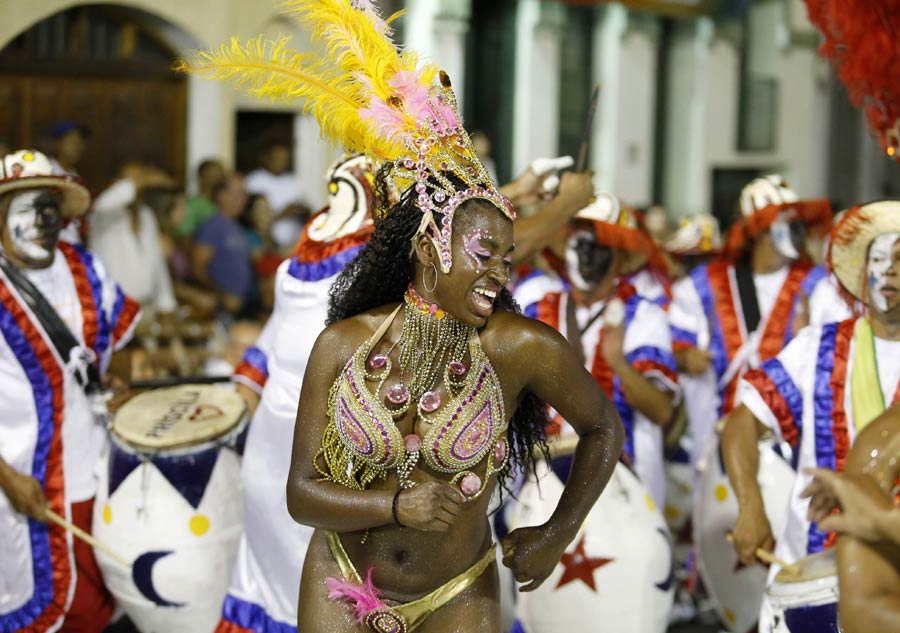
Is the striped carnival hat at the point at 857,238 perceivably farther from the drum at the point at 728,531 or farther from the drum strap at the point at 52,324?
the drum strap at the point at 52,324

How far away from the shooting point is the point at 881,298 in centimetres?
488

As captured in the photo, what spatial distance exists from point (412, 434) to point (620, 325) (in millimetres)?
2583

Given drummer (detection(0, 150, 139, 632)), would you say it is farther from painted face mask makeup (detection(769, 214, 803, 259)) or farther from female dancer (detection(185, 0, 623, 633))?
painted face mask makeup (detection(769, 214, 803, 259))

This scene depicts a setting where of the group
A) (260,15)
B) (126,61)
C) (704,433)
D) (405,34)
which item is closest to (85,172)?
(126,61)

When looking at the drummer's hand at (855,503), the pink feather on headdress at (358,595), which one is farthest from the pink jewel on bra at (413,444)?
the drummer's hand at (855,503)

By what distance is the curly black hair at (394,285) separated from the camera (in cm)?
383

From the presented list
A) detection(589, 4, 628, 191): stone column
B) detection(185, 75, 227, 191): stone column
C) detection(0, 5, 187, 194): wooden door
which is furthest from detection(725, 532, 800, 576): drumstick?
detection(589, 4, 628, 191): stone column

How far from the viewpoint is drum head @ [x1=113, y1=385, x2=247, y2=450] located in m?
5.81

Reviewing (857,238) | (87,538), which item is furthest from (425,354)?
(87,538)

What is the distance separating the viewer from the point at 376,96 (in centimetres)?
385

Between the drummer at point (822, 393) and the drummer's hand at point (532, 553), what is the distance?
3.86 ft

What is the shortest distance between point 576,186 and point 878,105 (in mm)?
1128

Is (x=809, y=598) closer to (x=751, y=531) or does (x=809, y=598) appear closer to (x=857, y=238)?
(x=751, y=531)

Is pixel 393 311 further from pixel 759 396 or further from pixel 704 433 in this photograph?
pixel 704 433
